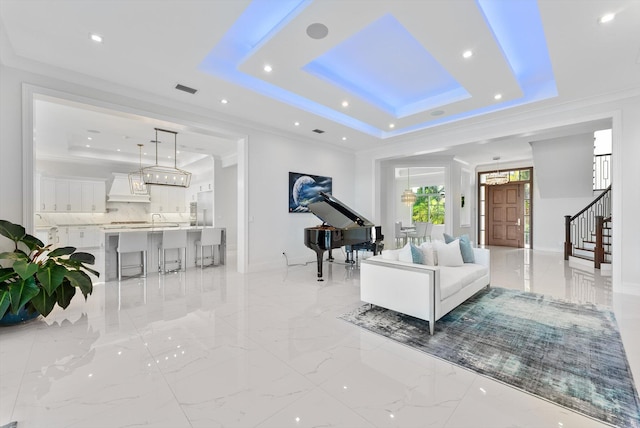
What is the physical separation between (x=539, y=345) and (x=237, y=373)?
2.62 metres

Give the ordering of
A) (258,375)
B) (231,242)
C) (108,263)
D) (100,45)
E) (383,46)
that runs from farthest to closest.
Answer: (231,242)
(108,263)
(383,46)
(100,45)
(258,375)

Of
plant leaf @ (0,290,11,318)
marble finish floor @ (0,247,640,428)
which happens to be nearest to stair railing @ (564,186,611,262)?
marble finish floor @ (0,247,640,428)

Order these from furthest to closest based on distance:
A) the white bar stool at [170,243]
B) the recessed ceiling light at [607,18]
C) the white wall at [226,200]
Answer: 1. the white wall at [226,200]
2. the white bar stool at [170,243]
3. the recessed ceiling light at [607,18]

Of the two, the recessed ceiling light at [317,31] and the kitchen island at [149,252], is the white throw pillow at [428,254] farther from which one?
the kitchen island at [149,252]

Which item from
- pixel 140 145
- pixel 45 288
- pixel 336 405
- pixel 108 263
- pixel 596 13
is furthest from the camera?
pixel 140 145

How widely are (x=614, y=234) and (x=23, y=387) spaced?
7.13 meters

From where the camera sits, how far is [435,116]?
5328mm

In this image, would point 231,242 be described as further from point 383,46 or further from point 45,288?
point 383,46

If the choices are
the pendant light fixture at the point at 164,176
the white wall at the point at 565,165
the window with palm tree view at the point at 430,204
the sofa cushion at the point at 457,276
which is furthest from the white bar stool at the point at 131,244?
the window with palm tree view at the point at 430,204

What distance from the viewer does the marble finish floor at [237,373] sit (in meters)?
1.64

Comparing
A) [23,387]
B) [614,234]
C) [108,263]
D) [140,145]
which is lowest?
[23,387]

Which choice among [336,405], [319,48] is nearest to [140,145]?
[319,48]

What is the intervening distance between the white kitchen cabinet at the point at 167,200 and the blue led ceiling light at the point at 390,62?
7350 mm

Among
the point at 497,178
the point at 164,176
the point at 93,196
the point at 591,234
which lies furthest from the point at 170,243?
the point at 591,234
